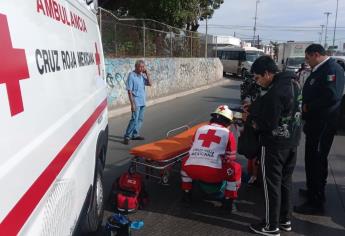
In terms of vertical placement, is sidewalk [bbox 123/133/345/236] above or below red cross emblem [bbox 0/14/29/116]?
below

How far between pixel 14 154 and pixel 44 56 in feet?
2.49

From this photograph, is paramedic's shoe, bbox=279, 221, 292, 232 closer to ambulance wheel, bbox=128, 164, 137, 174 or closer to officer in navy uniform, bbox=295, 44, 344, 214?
officer in navy uniform, bbox=295, 44, 344, 214

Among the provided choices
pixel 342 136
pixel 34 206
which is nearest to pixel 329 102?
pixel 34 206

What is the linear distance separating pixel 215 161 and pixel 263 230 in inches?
39.5

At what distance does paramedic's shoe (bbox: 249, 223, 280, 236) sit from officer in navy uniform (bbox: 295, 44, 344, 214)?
2.69ft

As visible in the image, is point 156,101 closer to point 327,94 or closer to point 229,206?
point 229,206

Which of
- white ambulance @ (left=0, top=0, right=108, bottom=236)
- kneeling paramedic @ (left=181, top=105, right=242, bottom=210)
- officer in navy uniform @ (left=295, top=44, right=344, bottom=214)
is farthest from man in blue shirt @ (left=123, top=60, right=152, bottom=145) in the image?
white ambulance @ (left=0, top=0, right=108, bottom=236)

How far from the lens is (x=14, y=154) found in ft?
5.78

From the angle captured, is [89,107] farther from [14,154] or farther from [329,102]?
[329,102]

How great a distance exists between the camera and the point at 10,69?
1.80 metres

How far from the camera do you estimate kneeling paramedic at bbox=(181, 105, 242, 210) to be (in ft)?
17.4

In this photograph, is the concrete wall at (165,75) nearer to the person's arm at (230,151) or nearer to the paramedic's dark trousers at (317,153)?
the person's arm at (230,151)

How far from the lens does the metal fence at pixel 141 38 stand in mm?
15211

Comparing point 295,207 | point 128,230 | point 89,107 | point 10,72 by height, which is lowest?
point 295,207
